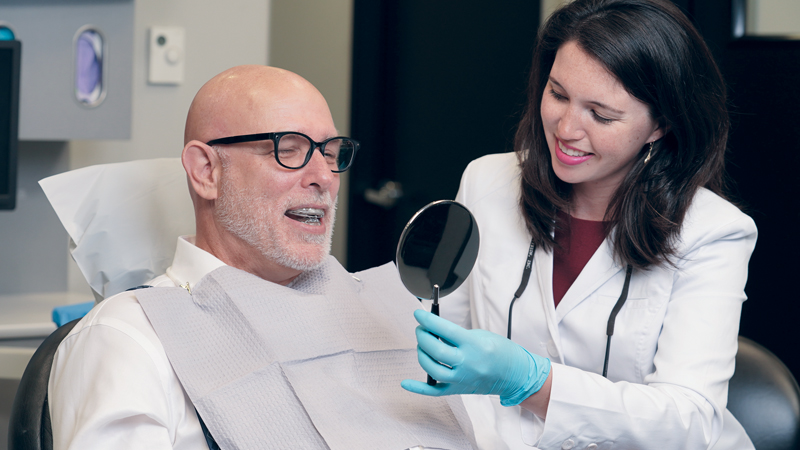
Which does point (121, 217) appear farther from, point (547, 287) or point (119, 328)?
point (547, 287)

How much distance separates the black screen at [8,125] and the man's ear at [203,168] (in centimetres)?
79

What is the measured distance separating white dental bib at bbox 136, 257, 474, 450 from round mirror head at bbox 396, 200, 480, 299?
0.22 metres

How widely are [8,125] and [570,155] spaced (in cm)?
135

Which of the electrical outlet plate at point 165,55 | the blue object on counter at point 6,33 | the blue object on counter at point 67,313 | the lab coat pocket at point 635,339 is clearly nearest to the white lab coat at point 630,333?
the lab coat pocket at point 635,339

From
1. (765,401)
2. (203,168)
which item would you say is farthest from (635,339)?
(203,168)

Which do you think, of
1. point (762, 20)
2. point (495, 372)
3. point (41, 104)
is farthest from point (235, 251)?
point (762, 20)

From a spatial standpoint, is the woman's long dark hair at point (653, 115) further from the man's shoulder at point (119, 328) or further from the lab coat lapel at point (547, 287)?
the man's shoulder at point (119, 328)

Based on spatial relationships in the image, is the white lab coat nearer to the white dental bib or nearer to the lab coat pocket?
the lab coat pocket

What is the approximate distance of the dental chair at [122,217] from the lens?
1.38 meters

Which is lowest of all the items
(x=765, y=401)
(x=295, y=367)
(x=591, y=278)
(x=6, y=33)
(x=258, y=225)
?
(x=765, y=401)

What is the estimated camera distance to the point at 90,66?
75.9 inches

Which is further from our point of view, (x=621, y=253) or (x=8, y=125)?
(x=8, y=125)

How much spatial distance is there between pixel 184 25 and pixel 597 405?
1.61 meters

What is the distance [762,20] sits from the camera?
180 centimetres
